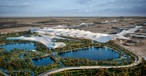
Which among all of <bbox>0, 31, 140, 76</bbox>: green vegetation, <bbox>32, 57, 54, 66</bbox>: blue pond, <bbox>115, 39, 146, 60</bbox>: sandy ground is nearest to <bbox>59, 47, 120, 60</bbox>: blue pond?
<bbox>0, 31, 140, 76</bbox>: green vegetation

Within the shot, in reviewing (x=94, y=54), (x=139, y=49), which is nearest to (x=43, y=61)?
(x=94, y=54)

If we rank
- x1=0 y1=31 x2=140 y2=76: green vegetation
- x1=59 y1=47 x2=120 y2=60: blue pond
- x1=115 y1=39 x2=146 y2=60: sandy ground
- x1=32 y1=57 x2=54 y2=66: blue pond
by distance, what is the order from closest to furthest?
x1=0 y1=31 x2=140 y2=76: green vegetation → x1=32 y1=57 x2=54 y2=66: blue pond → x1=59 y1=47 x2=120 y2=60: blue pond → x1=115 y1=39 x2=146 y2=60: sandy ground

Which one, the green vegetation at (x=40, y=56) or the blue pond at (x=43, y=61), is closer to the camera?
the green vegetation at (x=40, y=56)

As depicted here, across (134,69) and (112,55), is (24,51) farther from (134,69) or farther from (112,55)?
(134,69)

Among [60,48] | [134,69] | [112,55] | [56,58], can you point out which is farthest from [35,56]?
[134,69]

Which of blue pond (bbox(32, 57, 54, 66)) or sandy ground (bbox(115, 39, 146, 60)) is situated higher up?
sandy ground (bbox(115, 39, 146, 60))

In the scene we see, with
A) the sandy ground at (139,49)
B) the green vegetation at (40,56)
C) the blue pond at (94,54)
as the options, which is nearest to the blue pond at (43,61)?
the green vegetation at (40,56)

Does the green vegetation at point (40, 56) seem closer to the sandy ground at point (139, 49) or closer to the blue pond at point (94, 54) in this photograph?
the blue pond at point (94, 54)

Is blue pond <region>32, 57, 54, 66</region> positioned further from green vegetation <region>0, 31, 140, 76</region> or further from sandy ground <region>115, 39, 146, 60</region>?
sandy ground <region>115, 39, 146, 60</region>

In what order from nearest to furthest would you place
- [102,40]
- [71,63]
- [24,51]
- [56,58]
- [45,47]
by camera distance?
1. [71,63]
2. [56,58]
3. [24,51]
4. [45,47]
5. [102,40]
